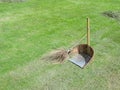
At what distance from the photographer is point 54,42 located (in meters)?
12.4

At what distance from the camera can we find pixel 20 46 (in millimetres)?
12039

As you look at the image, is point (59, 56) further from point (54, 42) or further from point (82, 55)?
point (54, 42)

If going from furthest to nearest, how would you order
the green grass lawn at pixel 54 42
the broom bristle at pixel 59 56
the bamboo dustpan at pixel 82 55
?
the bamboo dustpan at pixel 82 55 < the broom bristle at pixel 59 56 < the green grass lawn at pixel 54 42

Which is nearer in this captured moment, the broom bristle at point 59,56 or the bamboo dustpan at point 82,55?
the broom bristle at point 59,56

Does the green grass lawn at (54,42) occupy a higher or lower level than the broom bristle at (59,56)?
Answer: lower

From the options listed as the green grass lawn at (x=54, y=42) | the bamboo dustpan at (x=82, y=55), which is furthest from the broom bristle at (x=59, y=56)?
the bamboo dustpan at (x=82, y=55)

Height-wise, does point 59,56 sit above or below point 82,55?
above

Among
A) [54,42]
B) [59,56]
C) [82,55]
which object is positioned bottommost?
[54,42]

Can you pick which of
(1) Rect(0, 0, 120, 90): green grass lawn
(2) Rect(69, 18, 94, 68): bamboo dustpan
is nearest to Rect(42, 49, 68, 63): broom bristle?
(1) Rect(0, 0, 120, 90): green grass lawn

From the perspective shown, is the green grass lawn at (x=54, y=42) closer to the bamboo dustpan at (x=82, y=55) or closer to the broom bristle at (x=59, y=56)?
the bamboo dustpan at (x=82, y=55)

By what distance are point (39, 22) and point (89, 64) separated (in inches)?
193

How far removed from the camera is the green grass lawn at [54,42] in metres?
9.65

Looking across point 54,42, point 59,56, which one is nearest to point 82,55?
point 59,56

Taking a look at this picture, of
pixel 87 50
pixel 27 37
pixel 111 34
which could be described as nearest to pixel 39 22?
pixel 27 37
